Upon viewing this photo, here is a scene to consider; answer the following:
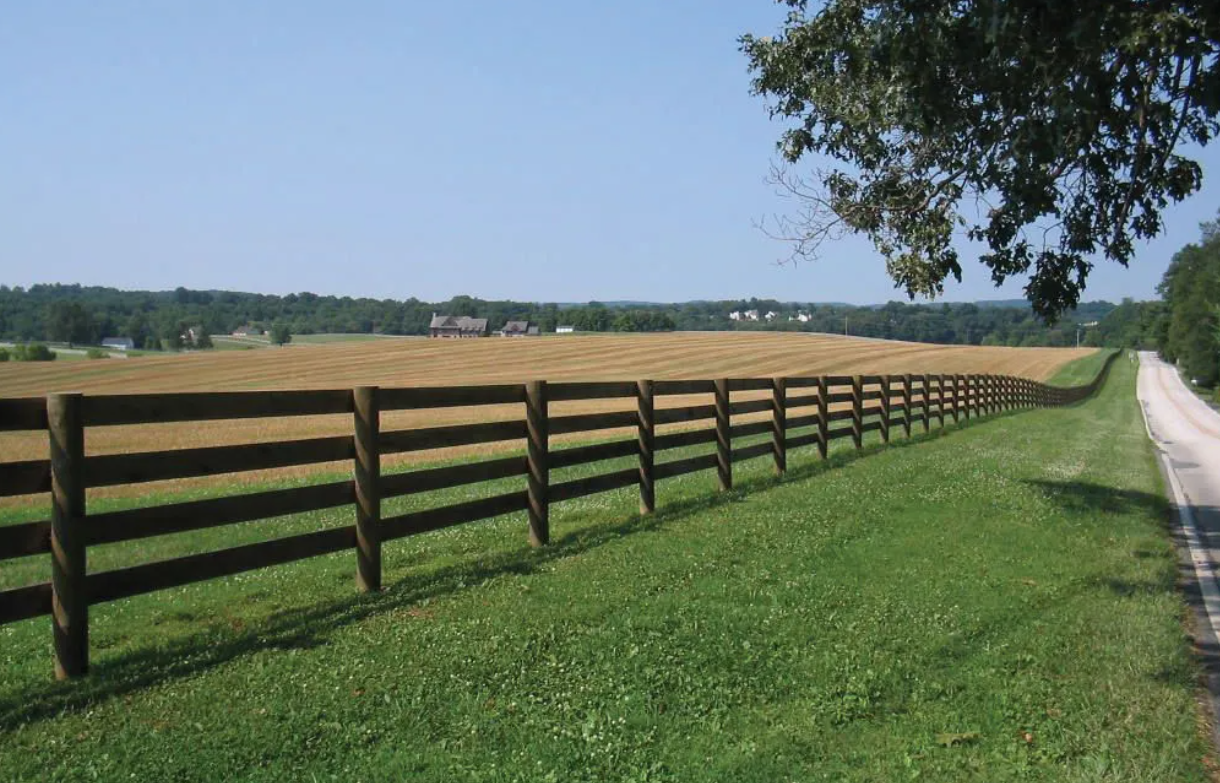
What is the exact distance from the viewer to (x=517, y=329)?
108 metres

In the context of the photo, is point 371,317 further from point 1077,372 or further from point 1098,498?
point 1098,498

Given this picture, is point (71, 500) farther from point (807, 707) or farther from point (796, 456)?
point (796, 456)

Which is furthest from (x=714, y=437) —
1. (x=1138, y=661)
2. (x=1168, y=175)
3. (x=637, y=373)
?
(x=637, y=373)

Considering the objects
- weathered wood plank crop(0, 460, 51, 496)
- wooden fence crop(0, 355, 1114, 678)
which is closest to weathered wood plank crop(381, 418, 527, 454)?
wooden fence crop(0, 355, 1114, 678)

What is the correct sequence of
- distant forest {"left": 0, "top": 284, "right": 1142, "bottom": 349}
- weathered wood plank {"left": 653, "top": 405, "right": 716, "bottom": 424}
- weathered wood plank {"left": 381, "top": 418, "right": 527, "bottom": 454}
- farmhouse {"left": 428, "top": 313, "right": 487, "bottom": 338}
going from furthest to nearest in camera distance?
farmhouse {"left": 428, "top": 313, "right": 487, "bottom": 338}
distant forest {"left": 0, "top": 284, "right": 1142, "bottom": 349}
weathered wood plank {"left": 653, "top": 405, "right": 716, "bottom": 424}
weathered wood plank {"left": 381, "top": 418, "right": 527, "bottom": 454}

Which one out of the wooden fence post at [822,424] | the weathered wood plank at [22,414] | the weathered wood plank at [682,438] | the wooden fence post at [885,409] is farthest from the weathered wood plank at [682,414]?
the wooden fence post at [885,409]

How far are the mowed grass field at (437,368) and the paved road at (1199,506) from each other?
12776 mm

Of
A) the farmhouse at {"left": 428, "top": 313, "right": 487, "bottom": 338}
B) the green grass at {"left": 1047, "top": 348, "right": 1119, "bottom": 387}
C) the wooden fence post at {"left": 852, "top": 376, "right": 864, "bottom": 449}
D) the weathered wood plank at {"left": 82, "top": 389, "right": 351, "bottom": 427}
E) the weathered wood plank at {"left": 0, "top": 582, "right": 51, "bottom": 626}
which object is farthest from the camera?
the farmhouse at {"left": 428, "top": 313, "right": 487, "bottom": 338}

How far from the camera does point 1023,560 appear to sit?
355 inches

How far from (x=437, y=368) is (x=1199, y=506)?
4934 centimetres

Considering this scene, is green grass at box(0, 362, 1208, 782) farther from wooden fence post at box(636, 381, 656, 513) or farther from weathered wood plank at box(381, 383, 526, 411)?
weathered wood plank at box(381, 383, 526, 411)

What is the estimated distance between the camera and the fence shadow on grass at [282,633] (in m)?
4.98

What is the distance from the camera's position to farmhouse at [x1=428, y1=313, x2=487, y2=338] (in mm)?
105625

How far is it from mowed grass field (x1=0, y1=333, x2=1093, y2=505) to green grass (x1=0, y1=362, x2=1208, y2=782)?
13.7m
